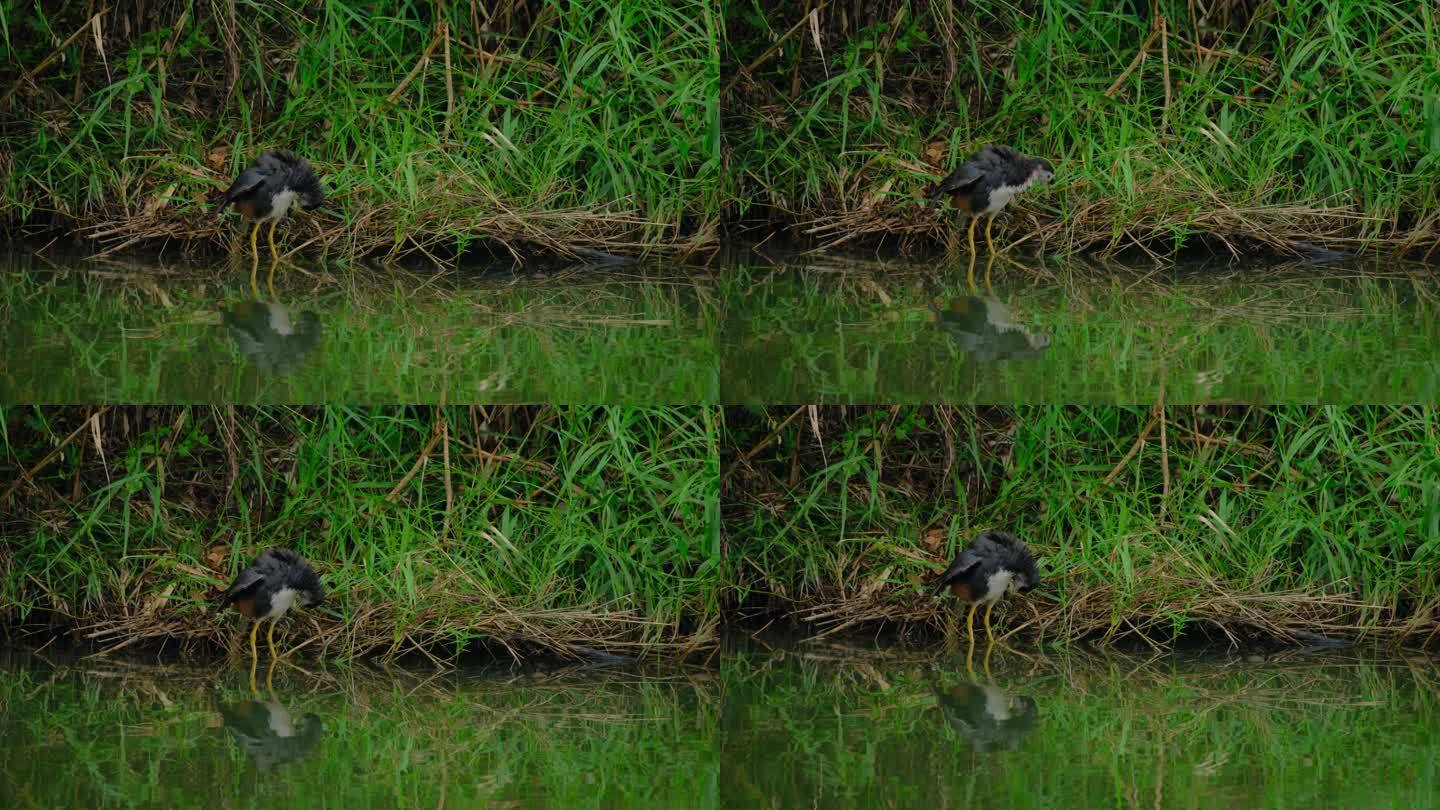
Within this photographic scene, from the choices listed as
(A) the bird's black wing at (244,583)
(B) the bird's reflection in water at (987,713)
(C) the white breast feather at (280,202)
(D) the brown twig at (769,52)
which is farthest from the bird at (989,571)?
(C) the white breast feather at (280,202)

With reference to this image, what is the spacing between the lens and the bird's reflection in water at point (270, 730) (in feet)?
12.9

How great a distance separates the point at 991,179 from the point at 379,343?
1908 mm

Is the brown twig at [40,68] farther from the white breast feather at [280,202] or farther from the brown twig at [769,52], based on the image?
the brown twig at [769,52]

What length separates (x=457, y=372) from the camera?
472 cm

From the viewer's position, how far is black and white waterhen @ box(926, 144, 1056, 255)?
5.56 metres

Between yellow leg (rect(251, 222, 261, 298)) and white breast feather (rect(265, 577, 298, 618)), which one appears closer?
white breast feather (rect(265, 577, 298, 618))

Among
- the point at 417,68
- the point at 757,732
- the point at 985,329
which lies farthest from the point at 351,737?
the point at 417,68

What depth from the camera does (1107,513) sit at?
5074 mm

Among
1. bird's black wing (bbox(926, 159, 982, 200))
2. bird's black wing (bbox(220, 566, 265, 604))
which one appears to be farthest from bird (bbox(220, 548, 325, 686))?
bird's black wing (bbox(926, 159, 982, 200))

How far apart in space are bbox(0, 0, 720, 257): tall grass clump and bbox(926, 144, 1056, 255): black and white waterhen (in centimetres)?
80

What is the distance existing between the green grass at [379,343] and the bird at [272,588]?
414 mm

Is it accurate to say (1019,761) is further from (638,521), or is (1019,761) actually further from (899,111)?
(899,111)

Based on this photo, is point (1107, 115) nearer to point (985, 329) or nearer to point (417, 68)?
point (985, 329)

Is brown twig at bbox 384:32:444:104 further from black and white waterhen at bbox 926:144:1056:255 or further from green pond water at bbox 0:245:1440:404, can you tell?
black and white waterhen at bbox 926:144:1056:255
